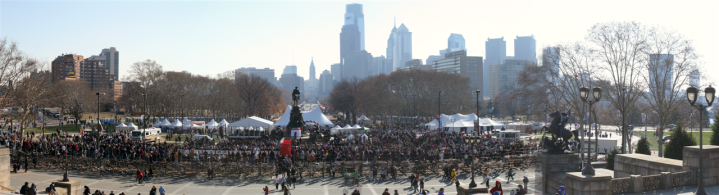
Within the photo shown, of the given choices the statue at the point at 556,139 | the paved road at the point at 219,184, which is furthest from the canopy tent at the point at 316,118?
the statue at the point at 556,139

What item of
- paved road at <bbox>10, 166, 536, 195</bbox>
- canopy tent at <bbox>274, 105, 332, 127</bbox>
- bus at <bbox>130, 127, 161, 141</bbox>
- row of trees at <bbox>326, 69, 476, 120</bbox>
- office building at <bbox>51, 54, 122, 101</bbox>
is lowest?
paved road at <bbox>10, 166, 536, 195</bbox>

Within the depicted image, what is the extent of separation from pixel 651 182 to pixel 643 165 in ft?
8.64

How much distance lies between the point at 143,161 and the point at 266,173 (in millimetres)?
7504

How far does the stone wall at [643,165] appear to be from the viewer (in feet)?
42.9

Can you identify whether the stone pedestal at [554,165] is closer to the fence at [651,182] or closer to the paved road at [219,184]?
the fence at [651,182]

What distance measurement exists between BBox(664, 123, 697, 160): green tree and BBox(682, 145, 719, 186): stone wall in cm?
758

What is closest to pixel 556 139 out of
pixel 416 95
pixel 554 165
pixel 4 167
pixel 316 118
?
pixel 554 165

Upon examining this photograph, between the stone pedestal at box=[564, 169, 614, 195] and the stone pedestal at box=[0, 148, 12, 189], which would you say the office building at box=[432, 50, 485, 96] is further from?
the stone pedestal at box=[564, 169, 614, 195]

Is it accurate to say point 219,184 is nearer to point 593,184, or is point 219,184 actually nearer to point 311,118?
point 593,184

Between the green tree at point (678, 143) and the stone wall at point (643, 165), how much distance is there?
6782 millimetres

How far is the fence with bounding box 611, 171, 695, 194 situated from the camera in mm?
11039

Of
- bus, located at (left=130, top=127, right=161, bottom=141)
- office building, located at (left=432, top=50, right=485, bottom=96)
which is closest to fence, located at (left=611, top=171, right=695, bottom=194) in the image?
bus, located at (left=130, top=127, right=161, bottom=141)

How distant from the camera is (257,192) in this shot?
755 inches

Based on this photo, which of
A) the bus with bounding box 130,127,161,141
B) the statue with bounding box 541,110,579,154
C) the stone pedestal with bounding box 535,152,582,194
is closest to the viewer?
the stone pedestal with bounding box 535,152,582,194
